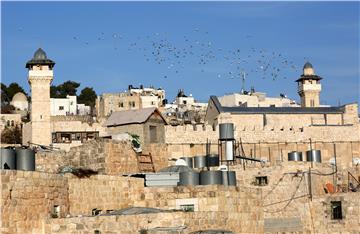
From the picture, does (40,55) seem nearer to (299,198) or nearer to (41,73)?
(41,73)

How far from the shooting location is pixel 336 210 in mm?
25422

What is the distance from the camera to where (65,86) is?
90.7 metres

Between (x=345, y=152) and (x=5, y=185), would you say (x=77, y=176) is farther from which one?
(x=345, y=152)

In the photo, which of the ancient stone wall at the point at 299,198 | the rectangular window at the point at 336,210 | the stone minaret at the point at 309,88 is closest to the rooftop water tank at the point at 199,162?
the ancient stone wall at the point at 299,198

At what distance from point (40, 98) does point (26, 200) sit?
1384 inches

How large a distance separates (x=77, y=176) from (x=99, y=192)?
827mm

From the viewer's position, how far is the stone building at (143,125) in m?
44.4

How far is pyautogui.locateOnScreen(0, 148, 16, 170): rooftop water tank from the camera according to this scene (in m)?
15.7

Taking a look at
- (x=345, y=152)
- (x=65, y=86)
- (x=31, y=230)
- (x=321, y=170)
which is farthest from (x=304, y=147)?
(x=65, y=86)

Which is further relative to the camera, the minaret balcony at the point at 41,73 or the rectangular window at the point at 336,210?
the minaret balcony at the point at 41,73

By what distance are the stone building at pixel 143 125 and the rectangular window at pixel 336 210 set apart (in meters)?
19.1

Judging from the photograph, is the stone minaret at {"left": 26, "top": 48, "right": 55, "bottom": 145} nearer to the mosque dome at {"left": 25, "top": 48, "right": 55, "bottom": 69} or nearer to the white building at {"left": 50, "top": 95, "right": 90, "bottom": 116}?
the mosque dome at {"left": 25, "top": 48, "right": 55, "bottom": 69}

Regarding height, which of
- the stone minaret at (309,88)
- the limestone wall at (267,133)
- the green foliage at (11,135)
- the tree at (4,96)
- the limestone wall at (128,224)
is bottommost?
the limestone wall at (128,224)

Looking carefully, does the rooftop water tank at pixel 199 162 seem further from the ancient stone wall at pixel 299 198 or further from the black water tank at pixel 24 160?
the black water tank at pixel 24 160
